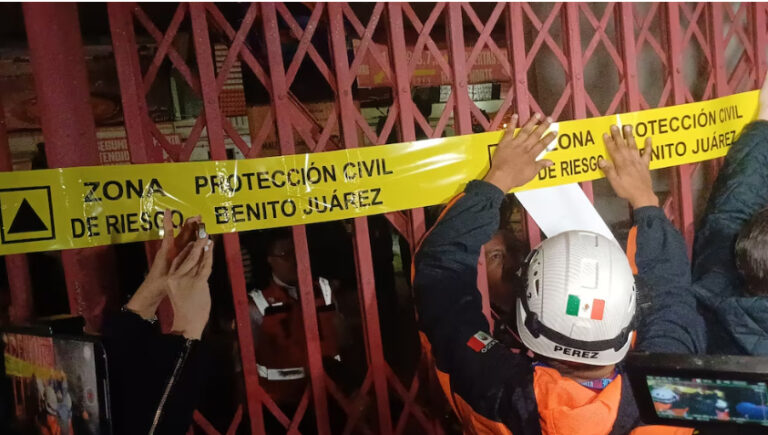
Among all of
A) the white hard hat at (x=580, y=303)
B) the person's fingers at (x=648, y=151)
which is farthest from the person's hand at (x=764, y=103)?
the white hard hat at (x=580, y=303)

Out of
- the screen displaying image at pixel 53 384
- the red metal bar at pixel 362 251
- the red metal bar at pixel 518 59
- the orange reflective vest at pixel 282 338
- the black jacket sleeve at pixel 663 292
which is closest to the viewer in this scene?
the screen displaying image at pixel 53 384

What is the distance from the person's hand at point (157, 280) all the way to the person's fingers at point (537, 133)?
1.60m

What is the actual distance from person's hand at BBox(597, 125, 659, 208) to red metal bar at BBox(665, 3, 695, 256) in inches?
15.1

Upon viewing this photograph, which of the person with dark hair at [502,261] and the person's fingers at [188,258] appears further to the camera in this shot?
the person with dark hair at [502,261]

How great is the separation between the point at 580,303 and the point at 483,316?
418 mm

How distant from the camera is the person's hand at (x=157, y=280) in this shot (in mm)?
2014

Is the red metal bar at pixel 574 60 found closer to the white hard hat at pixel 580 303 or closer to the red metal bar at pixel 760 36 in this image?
the white hard hat at pixel 580 303

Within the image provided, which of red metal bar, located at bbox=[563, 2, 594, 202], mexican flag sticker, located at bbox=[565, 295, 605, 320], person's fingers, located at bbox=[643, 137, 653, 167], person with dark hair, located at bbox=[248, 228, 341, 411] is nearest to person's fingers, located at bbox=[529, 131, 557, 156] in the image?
red metal bar, located at bbox=[563, 2, 594, 202]

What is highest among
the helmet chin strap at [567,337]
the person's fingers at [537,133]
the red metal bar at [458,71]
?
the red metal bar at [458,71]

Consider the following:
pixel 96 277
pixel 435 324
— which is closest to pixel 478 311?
pixel 435 324

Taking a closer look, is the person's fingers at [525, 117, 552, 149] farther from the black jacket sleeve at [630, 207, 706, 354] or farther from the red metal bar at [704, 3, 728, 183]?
the red metal bar at [704, 3, 728, 183]

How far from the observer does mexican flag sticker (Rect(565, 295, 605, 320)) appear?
5.90ft

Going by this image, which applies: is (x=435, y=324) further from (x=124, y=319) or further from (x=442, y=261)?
(x=124, y=319)

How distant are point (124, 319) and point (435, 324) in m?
1.21
